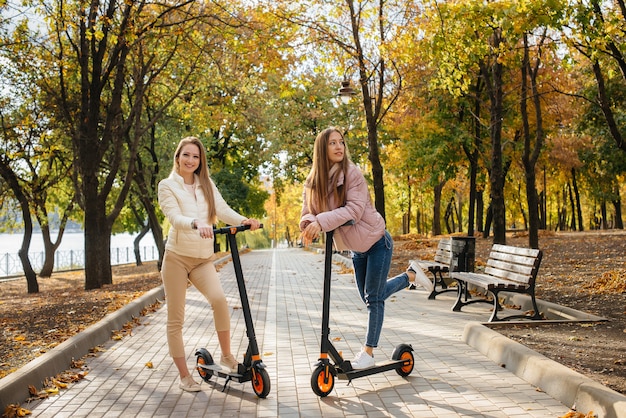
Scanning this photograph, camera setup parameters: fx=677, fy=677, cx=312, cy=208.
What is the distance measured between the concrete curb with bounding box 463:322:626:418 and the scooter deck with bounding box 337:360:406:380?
1.05m

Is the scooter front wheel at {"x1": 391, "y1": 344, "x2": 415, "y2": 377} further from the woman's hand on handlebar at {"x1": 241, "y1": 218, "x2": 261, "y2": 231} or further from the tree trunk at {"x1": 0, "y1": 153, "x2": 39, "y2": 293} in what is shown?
the tree trunk at {"x1": 0, "y1": 153, "x2": 39, "y2": 293}

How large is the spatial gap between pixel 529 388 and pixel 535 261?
2.90m

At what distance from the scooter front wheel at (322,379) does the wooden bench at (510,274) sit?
11.5ft

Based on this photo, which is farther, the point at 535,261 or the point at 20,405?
the point at 535,261

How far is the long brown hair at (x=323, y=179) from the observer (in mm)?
5379

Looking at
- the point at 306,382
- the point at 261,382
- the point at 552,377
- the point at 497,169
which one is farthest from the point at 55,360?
the point at 497,169

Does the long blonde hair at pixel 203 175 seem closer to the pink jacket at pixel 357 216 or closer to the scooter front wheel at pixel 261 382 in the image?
the pink jacket at pixel 357 216

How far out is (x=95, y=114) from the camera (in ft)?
51.0

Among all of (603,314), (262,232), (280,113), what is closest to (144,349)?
(603,314)

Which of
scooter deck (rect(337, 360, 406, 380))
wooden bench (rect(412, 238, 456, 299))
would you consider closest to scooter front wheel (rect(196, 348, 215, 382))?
scooter deck (rect(337, 360, 406, 380))

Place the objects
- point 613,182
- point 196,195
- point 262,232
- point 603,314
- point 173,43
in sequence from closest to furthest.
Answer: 1. point 196,195
2. point 603,314
3. point 173,43
4. point 613,182
5. point 262,232

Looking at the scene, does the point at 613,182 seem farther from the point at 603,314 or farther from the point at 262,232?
the point at 262,232

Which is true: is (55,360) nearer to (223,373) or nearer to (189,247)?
(223,373)

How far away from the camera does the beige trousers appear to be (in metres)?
5.52
